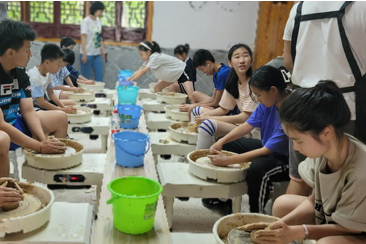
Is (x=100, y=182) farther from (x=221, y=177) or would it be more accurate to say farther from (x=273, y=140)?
(x=273, y=140)

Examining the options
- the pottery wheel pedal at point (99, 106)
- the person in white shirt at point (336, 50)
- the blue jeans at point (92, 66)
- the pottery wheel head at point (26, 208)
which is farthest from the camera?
the blue jeans at point (92, 66)

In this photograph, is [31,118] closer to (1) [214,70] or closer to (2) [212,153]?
(2) [212,153]

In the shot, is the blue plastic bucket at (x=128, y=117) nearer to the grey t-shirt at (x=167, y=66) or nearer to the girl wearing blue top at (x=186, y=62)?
the girl wearing blue top at (x=186, y=62)

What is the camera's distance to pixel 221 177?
1975 mm

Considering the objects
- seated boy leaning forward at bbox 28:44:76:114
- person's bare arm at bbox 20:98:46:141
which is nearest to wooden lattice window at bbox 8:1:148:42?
seated boy leaning forward at bbox 28:44:76:114

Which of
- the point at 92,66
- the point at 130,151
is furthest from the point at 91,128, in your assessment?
the point at 92,66

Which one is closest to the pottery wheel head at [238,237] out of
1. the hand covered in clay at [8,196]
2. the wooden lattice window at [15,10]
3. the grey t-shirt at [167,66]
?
the hand covered in clay at [8,196]

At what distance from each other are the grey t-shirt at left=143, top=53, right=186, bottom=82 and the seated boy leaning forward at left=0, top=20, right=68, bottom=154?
2261 mm

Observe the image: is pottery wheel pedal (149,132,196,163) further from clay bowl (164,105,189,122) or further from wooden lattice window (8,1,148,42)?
wooden lattice window (8,1,148,42)

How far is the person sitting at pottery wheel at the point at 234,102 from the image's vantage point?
261cm

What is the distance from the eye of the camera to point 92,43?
618 centimetres

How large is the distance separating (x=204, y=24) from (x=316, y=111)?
552cm

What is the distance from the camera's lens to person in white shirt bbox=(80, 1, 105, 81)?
5970 millimetres

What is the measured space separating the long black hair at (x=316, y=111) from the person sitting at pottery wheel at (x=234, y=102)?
1330 mm
